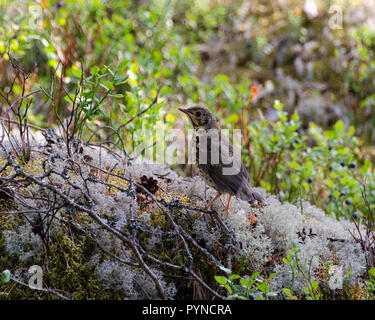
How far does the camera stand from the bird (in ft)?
9.99

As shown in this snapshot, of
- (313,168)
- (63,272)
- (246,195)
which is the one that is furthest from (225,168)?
(313,168)

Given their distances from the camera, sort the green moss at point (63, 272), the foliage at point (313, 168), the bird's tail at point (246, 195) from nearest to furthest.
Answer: the green moss at point (63, 272)
the bird's tail at point (246, 195)
the foliage at point (313, 168)

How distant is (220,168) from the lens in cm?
313

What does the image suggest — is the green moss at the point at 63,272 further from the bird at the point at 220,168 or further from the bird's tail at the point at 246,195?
the bird's tail at the point at 246,195

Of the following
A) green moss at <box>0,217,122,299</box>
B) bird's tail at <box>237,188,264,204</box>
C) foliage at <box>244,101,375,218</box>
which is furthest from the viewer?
foliage at <box>244,101,375,218</box>

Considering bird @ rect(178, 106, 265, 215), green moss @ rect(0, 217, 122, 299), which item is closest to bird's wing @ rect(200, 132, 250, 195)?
bird @ rect(178, 106, 265, 215)

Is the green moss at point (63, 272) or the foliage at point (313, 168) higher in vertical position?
the foliage at point (313, 168)

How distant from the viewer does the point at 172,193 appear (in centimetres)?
329

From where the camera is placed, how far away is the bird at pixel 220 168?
3.04 meters

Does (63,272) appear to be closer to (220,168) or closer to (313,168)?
(220,168)

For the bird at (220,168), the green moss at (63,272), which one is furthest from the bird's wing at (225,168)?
the green moss at (63,272)

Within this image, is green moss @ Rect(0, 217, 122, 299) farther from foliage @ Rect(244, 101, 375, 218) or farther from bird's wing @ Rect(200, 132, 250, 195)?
foliage @ Rect(244, 101, 375, 218)

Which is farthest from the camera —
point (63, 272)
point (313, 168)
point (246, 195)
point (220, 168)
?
point (313, 168)
